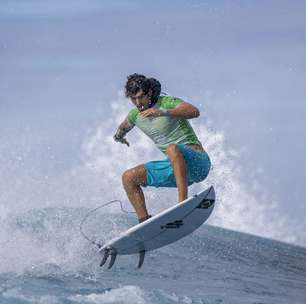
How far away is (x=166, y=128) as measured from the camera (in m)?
9.16

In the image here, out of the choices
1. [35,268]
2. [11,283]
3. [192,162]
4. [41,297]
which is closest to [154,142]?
[192,162]

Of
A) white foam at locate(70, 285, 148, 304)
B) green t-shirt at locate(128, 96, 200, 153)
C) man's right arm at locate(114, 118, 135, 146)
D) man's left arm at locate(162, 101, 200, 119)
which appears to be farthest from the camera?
white foam at locate(70, 285, 148, 304)

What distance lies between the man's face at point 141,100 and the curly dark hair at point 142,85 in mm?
44

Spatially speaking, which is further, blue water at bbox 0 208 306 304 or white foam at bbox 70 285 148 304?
blue water at bbox 0 208 306 304

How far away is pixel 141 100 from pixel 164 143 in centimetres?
73

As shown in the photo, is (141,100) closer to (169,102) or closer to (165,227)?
(169,102)

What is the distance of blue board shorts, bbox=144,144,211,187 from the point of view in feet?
30.2

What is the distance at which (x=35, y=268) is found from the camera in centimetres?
1331

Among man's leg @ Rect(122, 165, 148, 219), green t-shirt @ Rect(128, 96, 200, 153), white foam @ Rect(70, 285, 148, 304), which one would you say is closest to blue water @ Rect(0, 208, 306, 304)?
white foam @ Rect(70, 285, 148, 304)

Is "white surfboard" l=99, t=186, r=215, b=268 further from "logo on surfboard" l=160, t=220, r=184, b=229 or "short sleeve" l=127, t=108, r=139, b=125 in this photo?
"short sleeve" l=127, t=108, r=139, b=125

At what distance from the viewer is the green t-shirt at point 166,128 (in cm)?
910

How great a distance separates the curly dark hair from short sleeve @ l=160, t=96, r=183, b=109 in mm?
121

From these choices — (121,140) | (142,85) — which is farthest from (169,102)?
(121,140)

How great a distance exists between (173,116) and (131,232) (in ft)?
6.14
